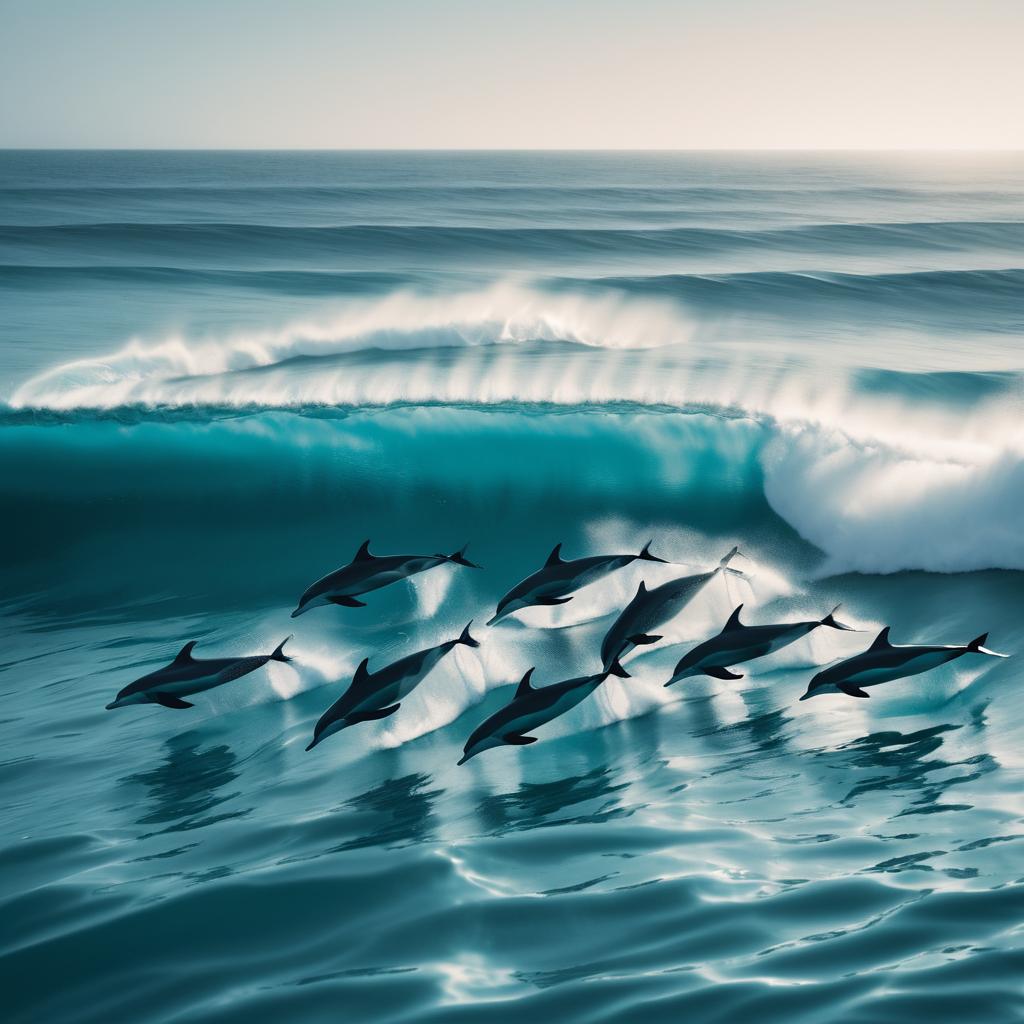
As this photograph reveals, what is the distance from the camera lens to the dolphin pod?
→ 3.94 meters

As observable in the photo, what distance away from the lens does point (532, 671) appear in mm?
4055

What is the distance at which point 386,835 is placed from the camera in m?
3.67

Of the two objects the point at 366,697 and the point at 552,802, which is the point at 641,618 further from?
the point at 366,697

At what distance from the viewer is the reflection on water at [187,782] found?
13.1ft

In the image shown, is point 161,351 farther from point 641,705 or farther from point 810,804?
point 810,804

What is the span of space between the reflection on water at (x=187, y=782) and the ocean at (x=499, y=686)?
22 millimetres

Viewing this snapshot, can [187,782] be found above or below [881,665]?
below

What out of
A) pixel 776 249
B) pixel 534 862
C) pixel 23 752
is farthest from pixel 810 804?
pixel 776 249

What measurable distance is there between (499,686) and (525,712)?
62.6 inches

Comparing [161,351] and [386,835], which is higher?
[161,351]

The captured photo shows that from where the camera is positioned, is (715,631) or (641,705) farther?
(715,631)

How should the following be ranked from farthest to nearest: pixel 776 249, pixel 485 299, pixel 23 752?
pixel 776 249 → pixel 485 299 → pixel 23 752

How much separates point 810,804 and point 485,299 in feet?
60.1

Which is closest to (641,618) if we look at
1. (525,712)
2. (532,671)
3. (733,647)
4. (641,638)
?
(641,638)
